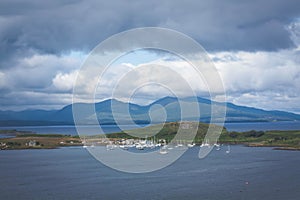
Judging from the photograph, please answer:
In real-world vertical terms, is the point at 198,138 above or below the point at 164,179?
above

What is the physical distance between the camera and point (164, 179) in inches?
1954

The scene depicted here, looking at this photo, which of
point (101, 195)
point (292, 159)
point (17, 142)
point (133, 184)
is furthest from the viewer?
point (17, 142)

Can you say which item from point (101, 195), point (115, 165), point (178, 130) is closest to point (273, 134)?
point (178, 130)

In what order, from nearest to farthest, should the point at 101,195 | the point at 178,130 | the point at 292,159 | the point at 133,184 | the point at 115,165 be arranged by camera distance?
the point at 101,195, the point at 133,184, the point at 115,165, the point at 292,159, the point at 178,130

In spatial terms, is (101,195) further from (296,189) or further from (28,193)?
(296,189)

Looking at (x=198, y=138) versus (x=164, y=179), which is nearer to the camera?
(x=164, y=179)

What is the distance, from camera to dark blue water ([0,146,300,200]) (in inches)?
1630

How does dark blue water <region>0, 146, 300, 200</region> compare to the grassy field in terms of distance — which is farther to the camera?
the grassy field

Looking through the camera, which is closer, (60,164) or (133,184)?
(133,184)

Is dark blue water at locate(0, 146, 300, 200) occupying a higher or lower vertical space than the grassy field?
lower

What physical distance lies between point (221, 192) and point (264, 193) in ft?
12.9

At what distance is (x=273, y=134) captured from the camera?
352ft

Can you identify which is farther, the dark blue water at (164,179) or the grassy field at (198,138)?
the grassy field at (198,138)

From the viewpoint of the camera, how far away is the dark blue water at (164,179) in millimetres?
41406
